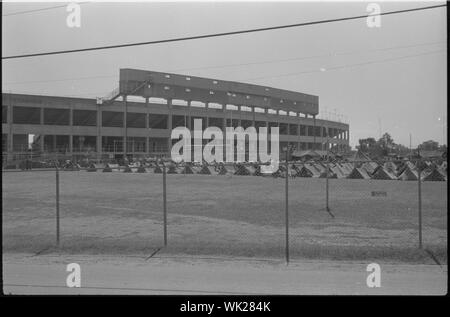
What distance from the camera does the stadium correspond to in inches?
2287

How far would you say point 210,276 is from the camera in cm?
734

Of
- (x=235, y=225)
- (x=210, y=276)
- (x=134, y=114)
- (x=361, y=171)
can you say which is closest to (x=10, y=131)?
(x=134, y=114)

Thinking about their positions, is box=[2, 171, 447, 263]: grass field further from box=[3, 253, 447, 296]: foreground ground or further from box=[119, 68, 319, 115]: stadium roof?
box=[119, 68, 319, 115]: stadium roof

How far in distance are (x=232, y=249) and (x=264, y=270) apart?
1899 mm

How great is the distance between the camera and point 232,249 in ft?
31.3

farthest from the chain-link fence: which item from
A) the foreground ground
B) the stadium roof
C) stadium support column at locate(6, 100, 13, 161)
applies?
stadium support column at locate(6, 100, 13, 161)

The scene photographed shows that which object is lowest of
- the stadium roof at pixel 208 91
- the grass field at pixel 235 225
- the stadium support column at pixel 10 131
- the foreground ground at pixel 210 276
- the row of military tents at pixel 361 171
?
the foreground ground at pixel 210 276

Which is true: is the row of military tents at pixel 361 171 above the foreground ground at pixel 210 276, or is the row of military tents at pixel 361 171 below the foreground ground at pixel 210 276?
above

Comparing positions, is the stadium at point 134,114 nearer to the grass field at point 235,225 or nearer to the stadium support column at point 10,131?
the stadium support column at point 10,131

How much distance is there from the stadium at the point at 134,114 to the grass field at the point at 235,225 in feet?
128

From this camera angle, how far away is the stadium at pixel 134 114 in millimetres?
58094

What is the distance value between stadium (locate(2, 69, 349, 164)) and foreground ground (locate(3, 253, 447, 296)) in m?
48.7

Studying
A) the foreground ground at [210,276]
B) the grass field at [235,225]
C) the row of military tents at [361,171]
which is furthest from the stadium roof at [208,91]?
the foreground ground at [210,276]
